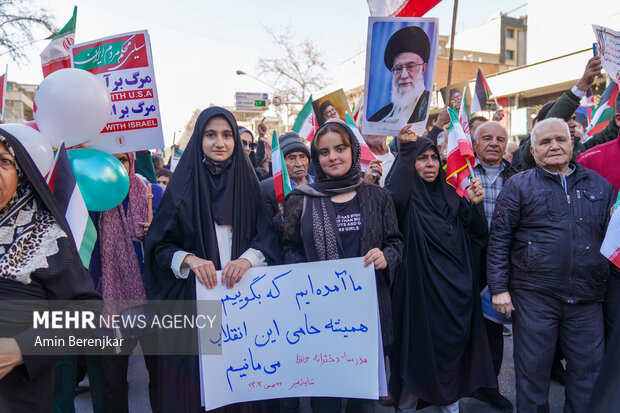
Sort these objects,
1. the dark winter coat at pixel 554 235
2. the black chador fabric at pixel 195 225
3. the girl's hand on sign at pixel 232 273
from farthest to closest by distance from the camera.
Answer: the dark winter coat at pixel 554 235
the black chador fabric at pixel 195 225
the girl's hand on sign at pixel 232 273

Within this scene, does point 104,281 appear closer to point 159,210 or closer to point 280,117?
point 159,210

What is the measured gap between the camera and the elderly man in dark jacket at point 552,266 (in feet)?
7.64

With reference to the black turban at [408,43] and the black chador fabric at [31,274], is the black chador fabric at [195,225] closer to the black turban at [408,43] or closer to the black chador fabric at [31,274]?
the black chador fabric at [31,274]

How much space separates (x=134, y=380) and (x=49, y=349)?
2399 millimetres

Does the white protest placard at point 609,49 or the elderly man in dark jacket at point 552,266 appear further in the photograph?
the white protest placard at point 609,49

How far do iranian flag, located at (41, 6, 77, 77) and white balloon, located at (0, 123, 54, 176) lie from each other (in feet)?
5.16

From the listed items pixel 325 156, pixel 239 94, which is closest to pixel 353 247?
pixel 325 156

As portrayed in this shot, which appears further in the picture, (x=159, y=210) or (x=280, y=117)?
(x=280, y=117)

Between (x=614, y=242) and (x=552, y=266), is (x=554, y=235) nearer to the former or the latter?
(x=552, y=266)

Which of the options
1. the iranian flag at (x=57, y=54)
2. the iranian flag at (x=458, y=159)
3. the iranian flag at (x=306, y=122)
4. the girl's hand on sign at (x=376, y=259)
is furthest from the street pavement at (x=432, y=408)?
the iranian flag at (x=306, y=122)

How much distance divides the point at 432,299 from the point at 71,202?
2.18 metres

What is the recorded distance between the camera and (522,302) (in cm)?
250

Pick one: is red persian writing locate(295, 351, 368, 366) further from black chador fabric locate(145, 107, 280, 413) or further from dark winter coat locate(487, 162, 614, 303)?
dark winter coat locate(487, 162, 614, 303)

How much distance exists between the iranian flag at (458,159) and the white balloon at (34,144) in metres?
2.32
